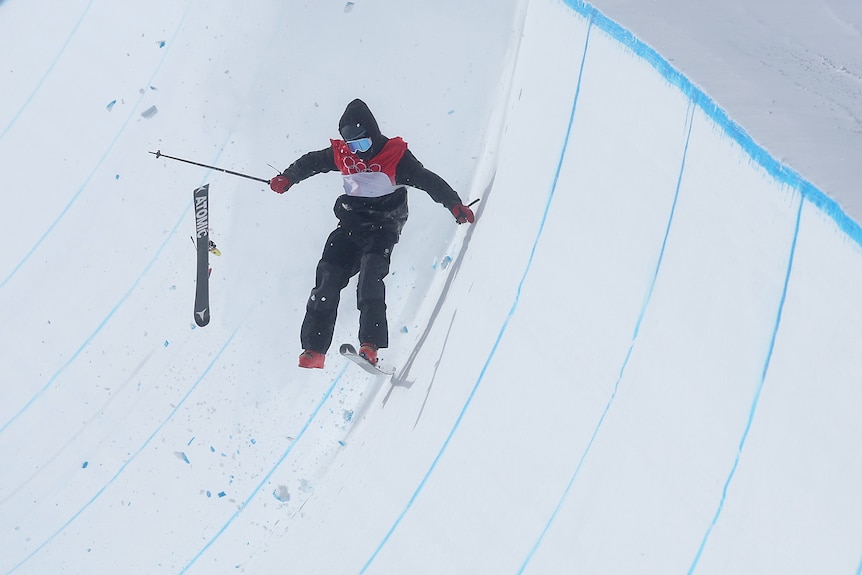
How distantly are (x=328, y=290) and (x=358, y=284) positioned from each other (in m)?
0.08

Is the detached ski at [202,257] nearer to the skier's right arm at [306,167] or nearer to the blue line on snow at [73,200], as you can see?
the skier's right arm at [306,167]

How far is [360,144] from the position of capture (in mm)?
2137

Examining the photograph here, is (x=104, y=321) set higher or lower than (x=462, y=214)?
lower

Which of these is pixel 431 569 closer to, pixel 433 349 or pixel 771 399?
pixel 433 349

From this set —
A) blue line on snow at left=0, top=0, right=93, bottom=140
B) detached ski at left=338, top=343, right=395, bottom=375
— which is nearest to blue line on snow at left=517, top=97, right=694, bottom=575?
detached ski at left=338, top=343, right=395, bottom=375

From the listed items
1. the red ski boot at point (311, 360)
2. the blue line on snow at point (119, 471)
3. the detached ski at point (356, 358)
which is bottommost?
the blue line on snow at point (119, 471)

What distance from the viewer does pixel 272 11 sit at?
2920 mm

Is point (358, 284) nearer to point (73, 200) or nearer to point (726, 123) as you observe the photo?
point (726, 123)

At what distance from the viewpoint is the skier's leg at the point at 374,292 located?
6.95 ft

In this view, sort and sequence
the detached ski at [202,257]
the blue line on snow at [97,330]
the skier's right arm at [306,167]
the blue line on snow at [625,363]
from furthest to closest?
the blue line on snow at [97,330] < the detached ski at [202,257] < the skier's right arm at [306,167] < the blue line on snow at [625,363]

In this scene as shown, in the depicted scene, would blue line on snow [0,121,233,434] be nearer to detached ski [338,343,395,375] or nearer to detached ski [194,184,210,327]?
detached ski [194,184,210,327]

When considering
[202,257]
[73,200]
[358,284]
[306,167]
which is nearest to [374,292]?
[358,284]

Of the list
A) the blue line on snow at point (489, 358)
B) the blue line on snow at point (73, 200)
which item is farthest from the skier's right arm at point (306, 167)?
the blue line on snow at point (73, 200)

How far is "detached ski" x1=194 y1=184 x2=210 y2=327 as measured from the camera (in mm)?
2400
